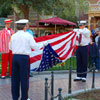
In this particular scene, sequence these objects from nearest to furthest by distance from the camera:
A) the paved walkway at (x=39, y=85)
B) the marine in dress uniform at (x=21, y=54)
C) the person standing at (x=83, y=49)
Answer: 1. the marine in dress uniform at (x=21, y=54)
2. the paved walkway at (x=39, y=85)
3. the person standing at (x=83, y=49)

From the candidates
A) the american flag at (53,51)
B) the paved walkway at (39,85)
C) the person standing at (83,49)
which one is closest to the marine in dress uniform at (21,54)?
the paved walkway at (39,85)

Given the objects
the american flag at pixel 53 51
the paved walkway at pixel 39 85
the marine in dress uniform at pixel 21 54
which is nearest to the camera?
the marine in dress uniform at pixel 21 54

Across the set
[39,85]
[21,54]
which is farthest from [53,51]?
[21,54]

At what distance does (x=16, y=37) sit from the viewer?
6.16 meters

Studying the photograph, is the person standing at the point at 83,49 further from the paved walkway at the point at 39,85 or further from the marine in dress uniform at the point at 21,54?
the marine in dress uniform at the point at 21,54

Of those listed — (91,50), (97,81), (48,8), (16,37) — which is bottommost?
(97,81)

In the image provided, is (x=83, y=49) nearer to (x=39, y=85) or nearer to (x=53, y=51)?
(x=53, y=51)

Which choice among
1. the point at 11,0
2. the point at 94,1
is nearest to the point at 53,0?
the point at 11,0

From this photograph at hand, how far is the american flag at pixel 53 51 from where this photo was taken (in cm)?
796

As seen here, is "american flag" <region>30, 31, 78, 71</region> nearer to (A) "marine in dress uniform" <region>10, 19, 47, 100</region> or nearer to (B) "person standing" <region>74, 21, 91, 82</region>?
(B) "person standing" <region>74, 21, 91, 82</region>

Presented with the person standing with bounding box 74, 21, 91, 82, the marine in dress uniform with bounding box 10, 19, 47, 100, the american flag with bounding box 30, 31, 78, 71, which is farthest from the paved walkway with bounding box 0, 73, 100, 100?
the marine in dress uniform with bounding box 10, 19, 47, 100

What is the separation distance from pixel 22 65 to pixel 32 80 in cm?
367

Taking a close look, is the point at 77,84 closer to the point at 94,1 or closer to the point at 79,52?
the point at 79,52

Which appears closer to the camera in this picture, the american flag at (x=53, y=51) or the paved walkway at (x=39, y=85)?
the paved walkway at (x=39, y=85)
